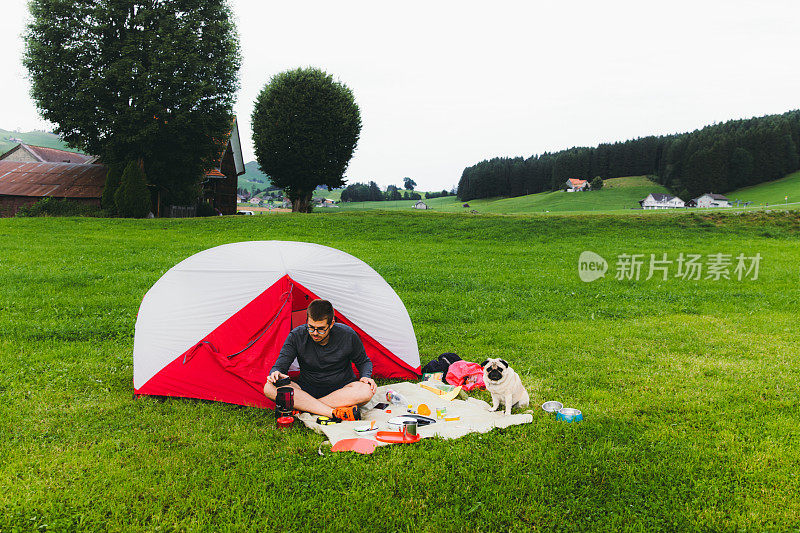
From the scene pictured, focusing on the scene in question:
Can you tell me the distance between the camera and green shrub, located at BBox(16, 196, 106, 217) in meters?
27.1

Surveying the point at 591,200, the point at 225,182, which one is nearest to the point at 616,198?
the point at 591,200

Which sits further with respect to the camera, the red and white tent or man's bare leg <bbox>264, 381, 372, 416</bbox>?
the red and white tent

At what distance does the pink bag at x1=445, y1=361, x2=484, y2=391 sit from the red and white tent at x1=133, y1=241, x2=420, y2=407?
1.83 ft

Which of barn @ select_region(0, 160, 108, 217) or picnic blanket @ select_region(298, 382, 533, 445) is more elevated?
barn @ select_region(0, 160, 108, 217)

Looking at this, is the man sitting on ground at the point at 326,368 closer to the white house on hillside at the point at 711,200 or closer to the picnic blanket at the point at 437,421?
the picnic blanket at the point at 437,421

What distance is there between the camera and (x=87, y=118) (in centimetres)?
2516

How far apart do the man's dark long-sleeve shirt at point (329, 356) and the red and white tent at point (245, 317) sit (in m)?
0.67

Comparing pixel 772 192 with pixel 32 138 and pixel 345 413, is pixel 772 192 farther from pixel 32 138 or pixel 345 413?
pixel 32 138

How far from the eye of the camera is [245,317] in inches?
245

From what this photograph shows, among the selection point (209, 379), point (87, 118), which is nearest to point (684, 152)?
point (87, 118)

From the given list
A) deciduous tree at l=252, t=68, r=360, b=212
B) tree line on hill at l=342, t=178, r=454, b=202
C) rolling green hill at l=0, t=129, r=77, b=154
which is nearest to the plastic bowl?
deciduous tree at l=252, t=68, r=360, b=212

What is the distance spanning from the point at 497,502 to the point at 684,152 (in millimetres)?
82095

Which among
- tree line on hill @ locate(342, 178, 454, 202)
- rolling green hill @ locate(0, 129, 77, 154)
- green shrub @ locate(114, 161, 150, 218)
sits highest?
rolling green hill @ locate(0, 129, 77, 154)

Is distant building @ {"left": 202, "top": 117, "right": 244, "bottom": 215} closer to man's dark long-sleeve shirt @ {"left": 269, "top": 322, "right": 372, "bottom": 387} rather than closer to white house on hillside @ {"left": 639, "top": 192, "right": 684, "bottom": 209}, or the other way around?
man's dark long-sleeve shirt @ {"left": 269, "top": 322, "right": 372, "bottom": 387}
